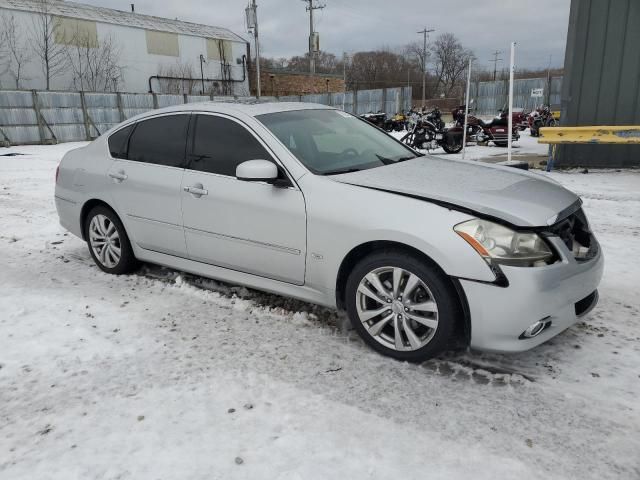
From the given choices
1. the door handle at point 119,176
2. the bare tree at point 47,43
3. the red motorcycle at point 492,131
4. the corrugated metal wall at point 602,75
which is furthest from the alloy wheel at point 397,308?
the bare tree at point 47,43

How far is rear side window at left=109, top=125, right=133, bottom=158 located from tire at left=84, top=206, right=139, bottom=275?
1.69 feet

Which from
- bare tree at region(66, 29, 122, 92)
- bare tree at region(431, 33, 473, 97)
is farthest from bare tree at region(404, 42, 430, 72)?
bare tree at region(66, 29, 122, 92)

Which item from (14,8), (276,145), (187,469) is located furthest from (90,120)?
(187,469)

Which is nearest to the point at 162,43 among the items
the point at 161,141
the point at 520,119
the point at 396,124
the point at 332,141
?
the point at 396,124

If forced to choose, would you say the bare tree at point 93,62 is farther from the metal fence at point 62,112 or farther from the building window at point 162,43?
the metal fence at point 62,112

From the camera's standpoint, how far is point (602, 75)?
33.1ft

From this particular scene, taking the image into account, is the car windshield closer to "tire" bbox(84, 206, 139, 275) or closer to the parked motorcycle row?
"tire" bbox(84, 206, 139, 275)

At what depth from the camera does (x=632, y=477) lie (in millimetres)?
2061

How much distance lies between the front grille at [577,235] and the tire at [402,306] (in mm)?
737

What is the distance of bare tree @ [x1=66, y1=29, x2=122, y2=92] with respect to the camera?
3316 cm

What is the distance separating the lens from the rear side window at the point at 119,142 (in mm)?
4469

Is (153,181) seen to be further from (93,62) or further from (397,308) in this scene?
(93,62)

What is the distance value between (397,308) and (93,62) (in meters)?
37.2

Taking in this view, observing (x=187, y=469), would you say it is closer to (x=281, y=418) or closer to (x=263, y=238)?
(x=281, y=418)
